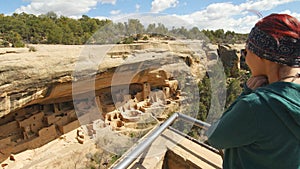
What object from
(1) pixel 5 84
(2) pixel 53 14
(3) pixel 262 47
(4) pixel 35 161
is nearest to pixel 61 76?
(1) pixel 5 84

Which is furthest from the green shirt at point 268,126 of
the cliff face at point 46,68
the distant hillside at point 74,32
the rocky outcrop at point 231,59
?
the rocky outcrop at point 231,59

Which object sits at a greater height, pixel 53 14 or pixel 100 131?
pixel 53 14

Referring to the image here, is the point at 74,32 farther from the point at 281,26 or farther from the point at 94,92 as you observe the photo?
the point at 281,26

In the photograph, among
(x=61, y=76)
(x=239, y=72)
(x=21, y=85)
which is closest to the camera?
(x=21, y=85)

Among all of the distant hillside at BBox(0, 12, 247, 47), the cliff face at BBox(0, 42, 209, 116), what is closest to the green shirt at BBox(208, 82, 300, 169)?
the cliff face at BBox(0, 42, 209, 116)

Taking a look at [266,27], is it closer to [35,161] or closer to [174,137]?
[174,137]

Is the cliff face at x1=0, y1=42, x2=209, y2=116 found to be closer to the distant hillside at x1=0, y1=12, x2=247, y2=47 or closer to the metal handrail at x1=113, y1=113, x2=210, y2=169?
the distant hillside at x1=0, y1=12, x2=247, y2=47

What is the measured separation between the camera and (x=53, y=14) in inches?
443

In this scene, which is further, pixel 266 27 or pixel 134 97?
pixel 134 97

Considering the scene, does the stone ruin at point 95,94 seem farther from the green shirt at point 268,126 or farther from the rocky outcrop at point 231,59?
the rocky outcrop at point 231,59

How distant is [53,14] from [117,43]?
820 cm

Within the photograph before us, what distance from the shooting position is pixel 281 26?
1.31 ft

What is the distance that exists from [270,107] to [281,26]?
163 mm

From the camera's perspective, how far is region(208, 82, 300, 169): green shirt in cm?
37
